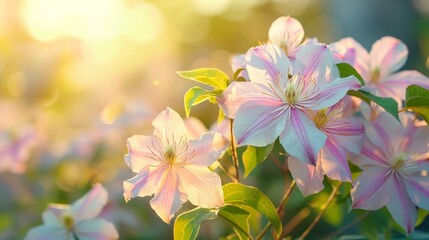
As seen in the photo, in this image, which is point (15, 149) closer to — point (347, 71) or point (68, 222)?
point (68, 222)

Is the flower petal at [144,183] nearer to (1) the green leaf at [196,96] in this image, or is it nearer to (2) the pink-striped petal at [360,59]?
(1) the green leaf at [196,96]

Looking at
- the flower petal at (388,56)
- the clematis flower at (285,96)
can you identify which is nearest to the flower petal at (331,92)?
the clematis flower at (285,96)

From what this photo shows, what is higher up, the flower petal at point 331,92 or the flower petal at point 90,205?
the flower petal at point 331,92

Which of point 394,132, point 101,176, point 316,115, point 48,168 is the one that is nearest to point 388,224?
point 394,132

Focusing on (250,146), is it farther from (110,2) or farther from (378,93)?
(110,2)

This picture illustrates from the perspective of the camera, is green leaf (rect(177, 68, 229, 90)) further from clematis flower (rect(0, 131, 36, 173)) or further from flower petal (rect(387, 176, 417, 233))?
clematis flower (rect(0, 131, 36, 173))

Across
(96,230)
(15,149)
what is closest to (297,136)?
(96,230)
